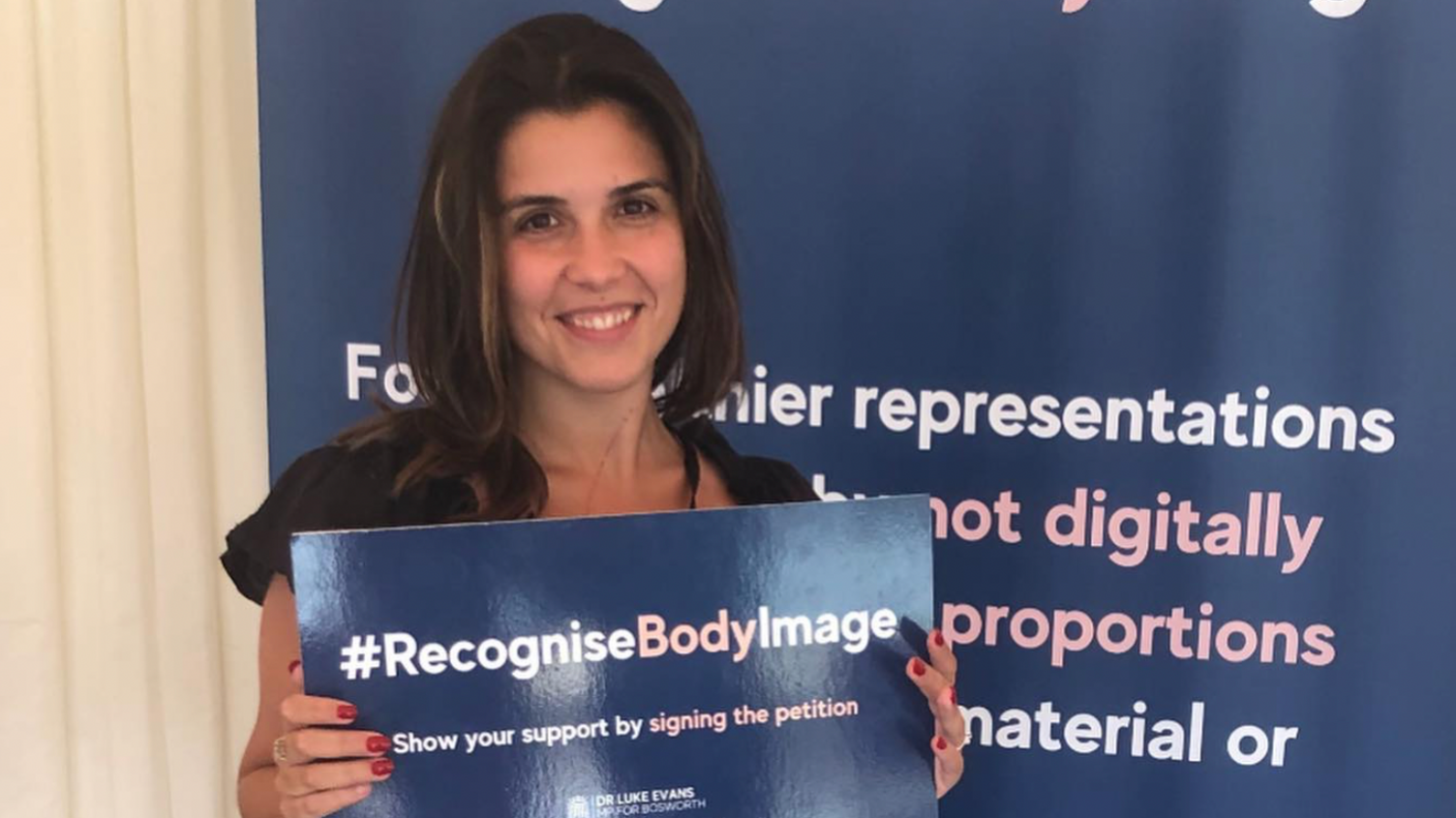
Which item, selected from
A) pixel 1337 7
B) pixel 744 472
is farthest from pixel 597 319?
pixel 1337 7

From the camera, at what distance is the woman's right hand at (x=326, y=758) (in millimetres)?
922

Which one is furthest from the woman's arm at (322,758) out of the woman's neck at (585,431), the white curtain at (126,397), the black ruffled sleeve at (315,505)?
the white curtain at (126,397)

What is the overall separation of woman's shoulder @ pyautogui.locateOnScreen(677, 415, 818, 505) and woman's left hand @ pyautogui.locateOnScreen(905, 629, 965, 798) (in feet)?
0.93

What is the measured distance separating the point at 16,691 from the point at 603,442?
991 mm

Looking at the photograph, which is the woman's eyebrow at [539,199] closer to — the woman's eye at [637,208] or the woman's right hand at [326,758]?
the woman's eye at [637,208]

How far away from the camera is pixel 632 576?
3.21 ft

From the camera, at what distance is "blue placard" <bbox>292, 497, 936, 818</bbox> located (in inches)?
37.1

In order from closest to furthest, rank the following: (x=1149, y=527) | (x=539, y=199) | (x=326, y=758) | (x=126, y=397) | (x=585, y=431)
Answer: (x=326, y=758), (x=539, y=199), (x=585, y=431), (x=1149, y=527), (x=126, y=397)

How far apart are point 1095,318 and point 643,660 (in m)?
0.72

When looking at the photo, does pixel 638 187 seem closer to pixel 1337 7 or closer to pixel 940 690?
pixel 940 690

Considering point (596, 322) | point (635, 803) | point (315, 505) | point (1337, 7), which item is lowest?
point (635, 803)

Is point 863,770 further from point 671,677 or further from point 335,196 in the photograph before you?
point 335,196

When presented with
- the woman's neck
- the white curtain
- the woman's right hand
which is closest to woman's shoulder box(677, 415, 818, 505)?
the woman's neck

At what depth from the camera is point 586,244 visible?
→ 1038mm
